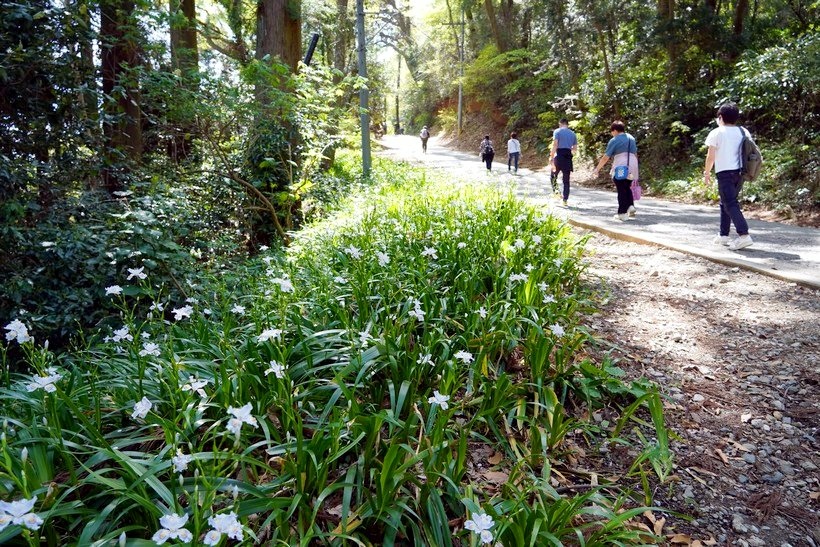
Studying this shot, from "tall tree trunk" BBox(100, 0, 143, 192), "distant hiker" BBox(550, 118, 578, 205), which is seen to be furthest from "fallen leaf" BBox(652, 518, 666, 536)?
"distant hiker" BBox(550, 118, 578, 205)

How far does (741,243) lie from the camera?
5.98 m

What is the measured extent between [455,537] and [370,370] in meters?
0.90

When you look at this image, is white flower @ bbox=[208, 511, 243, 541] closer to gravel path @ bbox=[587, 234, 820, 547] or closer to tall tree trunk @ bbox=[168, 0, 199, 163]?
gravel path @ bbox=[587, 234, 820, 547]

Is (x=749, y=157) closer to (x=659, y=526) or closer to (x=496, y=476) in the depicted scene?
(x=659, y=526)

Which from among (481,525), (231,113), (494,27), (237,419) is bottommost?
(481,525)

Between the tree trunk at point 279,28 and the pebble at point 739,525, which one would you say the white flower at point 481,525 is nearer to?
the pebble at point 739,525

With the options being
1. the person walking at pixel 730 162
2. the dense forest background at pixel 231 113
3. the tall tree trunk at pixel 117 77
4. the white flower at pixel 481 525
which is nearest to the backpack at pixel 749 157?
the person walking at pixel 730 162

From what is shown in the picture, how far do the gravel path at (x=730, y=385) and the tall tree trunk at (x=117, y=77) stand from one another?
18.6ft

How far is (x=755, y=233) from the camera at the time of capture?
23.5ft

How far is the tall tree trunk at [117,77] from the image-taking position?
230 inches

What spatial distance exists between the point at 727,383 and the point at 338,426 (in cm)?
260

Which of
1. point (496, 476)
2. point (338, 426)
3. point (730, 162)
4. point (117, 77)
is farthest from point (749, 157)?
point (117, 77)

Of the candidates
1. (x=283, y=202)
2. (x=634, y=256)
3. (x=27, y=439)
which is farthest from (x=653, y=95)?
(x=27, y=439)

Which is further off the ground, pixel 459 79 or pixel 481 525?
pixel 459 79
